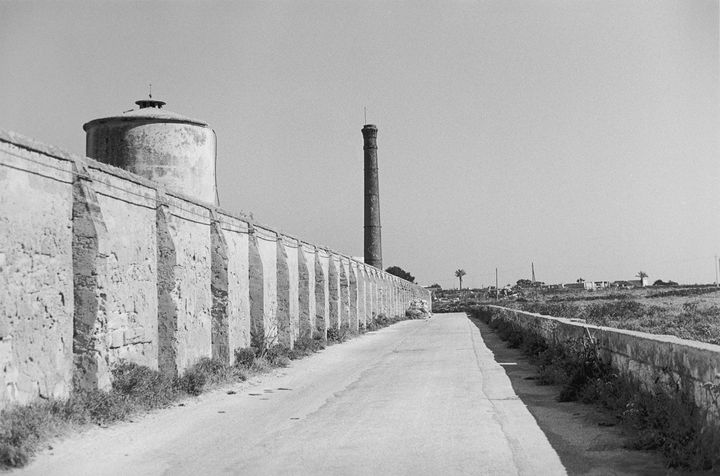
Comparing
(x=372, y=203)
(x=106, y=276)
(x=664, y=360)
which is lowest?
(x=664, y=360)

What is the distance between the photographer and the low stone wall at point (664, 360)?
6.07 m

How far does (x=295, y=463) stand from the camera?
6.52 meters

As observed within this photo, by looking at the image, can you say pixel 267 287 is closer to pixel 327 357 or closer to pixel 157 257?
pixel 327 357

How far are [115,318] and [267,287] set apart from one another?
8.30 meters

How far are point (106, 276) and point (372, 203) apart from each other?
2011 inches

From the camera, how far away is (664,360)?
24.3ft

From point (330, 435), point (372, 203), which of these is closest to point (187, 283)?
point (330, 435)

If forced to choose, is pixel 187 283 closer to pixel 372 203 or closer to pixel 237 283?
pixel 237 283

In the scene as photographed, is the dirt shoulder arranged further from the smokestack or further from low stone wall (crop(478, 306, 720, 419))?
the smokestack

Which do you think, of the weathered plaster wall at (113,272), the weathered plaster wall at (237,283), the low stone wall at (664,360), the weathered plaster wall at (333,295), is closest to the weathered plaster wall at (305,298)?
the weathered plaster wall at (333,295)

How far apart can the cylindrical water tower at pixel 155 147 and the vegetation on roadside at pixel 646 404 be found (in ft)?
30.0

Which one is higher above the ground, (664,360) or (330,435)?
(664,360)

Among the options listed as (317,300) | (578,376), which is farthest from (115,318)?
(317,300)

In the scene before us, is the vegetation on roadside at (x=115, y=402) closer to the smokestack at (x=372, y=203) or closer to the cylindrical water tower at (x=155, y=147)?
the cylindrical water tower at (x=155, y=147)
